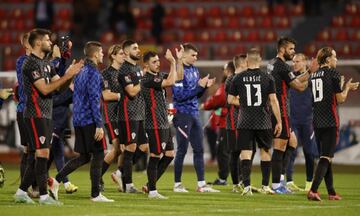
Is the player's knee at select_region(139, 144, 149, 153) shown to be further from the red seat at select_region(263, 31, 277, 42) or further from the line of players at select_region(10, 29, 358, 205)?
the red seat at select_region(263, 31, 277, 42)

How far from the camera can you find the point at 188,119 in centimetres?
1505

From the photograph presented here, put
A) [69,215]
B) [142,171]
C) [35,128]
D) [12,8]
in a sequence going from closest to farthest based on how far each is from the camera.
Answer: [69,215]
[35,128]
[142,171]
[12,8]

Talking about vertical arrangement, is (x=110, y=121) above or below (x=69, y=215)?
above

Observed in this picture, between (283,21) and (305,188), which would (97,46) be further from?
(283,21)

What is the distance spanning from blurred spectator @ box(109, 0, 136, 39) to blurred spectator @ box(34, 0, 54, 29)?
1.90 m

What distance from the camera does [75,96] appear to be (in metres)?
12.8

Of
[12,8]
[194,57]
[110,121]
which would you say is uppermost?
[12,8]

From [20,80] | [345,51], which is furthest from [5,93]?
[345,51]

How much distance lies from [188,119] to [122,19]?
14085 millimetres

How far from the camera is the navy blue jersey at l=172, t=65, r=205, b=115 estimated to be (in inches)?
594

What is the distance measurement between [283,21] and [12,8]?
8.75m

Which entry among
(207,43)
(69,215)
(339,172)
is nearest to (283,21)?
(207,43)

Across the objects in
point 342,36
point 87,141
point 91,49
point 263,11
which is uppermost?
point 263,11

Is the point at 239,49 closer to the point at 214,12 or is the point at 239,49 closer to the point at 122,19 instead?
the point at 214,12
